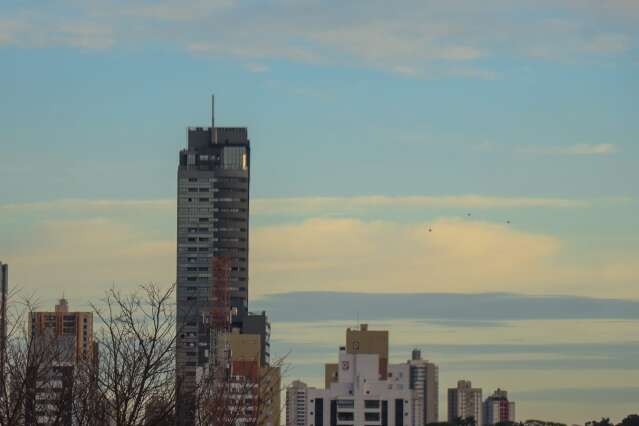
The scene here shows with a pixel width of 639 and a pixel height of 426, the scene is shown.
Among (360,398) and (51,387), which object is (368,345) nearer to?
(360,398)

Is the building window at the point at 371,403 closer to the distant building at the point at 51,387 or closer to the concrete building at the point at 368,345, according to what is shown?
the concrete building at the point at 368,345

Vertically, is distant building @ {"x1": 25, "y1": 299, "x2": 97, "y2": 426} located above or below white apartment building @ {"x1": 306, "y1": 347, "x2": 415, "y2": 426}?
below

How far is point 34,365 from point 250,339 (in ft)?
448

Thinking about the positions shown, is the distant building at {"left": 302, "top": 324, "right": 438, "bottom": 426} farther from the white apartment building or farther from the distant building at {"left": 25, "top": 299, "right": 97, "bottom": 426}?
the distant building at {"left": 25, "top": 299, "right": 97, "bottom": 426}

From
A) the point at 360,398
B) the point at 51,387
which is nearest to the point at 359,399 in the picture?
the point at 360,398

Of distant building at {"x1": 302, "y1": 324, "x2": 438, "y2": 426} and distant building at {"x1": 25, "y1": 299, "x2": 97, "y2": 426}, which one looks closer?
distant building at {"x1": 25, "y1": 299, "x2": 97, "y2": 426}

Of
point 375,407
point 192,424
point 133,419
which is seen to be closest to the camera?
point 133,419

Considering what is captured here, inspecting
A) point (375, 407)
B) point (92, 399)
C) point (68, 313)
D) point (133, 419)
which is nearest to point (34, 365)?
point (92, 399)

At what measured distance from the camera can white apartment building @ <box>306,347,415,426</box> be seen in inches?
6457

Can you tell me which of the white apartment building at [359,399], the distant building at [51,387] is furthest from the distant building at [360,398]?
the distant building at [51,387]

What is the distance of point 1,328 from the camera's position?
4053 cm

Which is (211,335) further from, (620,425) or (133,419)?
(133,419)

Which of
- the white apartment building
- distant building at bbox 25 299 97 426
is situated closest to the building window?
the white apartment building

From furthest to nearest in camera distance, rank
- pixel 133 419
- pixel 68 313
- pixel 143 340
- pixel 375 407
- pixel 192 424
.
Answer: pixel 68 313 < pixel 375 407 < pixel 192 424 < pixel 143 340 < pixel 133 419
